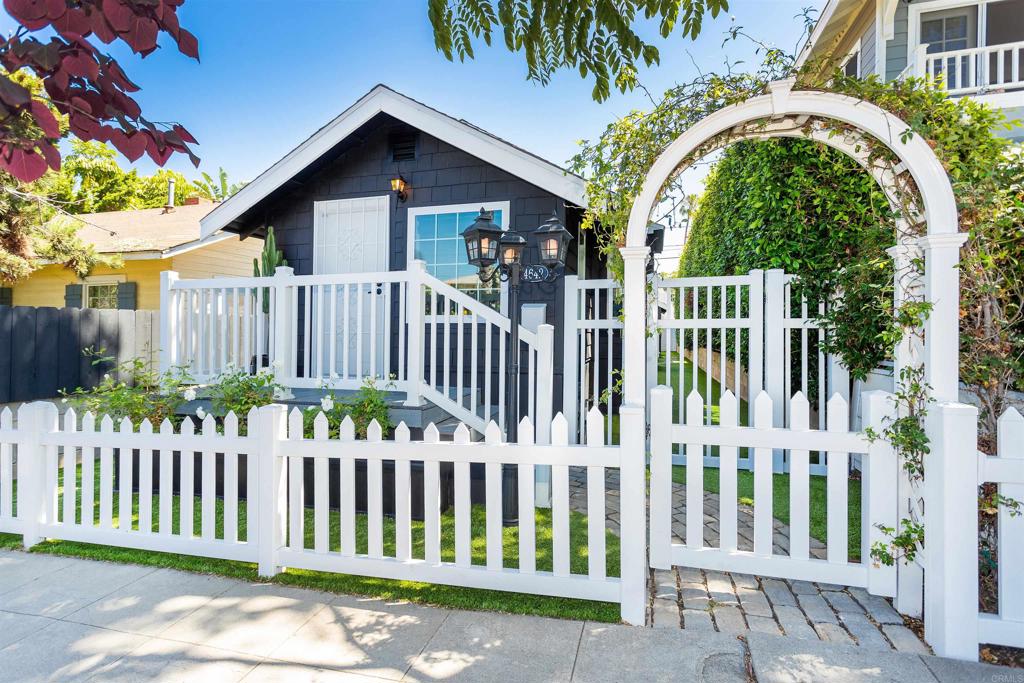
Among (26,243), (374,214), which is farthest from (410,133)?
(26,243)

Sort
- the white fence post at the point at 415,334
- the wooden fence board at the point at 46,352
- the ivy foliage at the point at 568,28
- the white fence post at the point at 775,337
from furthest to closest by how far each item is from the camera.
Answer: the wooden fence board at the point at 46,352
the white fence post at the point at 775,337
the white fence post at the point at 415,334
the ivy foliage at the point at 568,28

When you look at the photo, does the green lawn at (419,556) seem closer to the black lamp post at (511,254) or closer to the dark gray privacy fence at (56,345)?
the black lamp post at (511,254)

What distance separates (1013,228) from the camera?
2680 mm

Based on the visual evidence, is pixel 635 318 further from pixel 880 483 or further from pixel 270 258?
pixel 270 258

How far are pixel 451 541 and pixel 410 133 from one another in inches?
197

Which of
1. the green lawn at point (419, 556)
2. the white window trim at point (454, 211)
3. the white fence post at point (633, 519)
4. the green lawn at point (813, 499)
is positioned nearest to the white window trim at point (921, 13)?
the white window trim at point (454, 211)

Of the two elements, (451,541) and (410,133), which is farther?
(410,133)

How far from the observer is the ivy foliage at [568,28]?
2.32 meters

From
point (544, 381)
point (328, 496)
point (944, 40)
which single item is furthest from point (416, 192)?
point (944, 40)

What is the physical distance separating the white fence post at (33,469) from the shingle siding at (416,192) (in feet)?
12.2

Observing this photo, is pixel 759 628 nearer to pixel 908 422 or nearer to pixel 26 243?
pixel 908 422

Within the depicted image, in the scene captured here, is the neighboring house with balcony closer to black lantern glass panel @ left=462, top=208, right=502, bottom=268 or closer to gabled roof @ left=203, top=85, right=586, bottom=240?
gabled roof @ left=203, top=85, right=586, bottom=240

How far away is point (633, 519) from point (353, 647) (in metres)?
1.40

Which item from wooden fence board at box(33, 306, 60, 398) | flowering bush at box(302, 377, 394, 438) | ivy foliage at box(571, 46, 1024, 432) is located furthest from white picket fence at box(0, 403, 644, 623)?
wooden fence board at box(33, 306, 60, 398)
